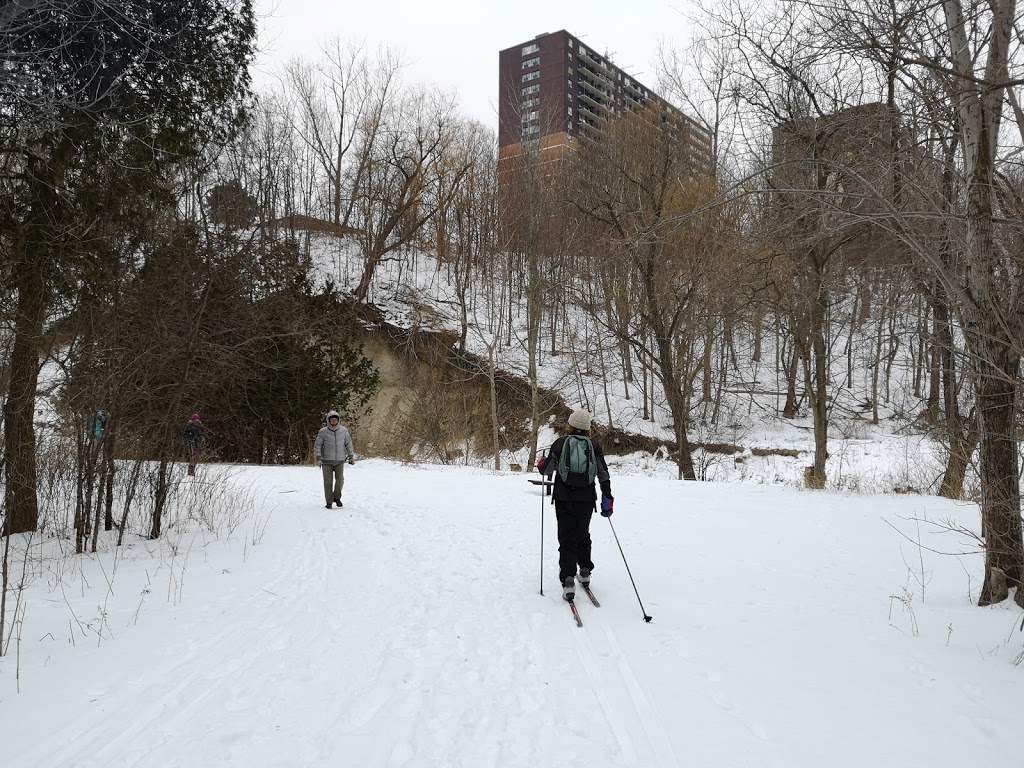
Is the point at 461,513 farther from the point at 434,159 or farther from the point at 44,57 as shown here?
the point at 434,159

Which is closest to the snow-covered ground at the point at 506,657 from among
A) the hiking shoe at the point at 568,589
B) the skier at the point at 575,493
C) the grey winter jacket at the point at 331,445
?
the hiking shoe at the point at 568,589

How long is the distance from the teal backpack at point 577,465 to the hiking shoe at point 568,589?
3.08 ft

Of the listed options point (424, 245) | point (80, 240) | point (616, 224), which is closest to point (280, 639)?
point (80, 240)

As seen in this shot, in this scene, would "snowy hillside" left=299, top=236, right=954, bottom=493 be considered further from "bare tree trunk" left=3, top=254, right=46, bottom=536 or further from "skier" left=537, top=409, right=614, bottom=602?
"bare tree trunk" left=3, top=254, right=46, bottom=536

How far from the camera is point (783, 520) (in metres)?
9.67

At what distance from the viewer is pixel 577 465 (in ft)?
19.8

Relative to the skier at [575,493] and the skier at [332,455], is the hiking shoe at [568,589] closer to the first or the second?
the skier at [575,493]

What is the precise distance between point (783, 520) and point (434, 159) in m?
26.2

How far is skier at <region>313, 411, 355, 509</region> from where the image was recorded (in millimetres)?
11195

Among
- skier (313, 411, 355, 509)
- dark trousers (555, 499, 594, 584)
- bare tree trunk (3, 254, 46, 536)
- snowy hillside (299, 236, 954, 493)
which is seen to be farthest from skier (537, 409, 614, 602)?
snowy hillside (299, 236, 954, 493)

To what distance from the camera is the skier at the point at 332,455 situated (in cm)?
1120

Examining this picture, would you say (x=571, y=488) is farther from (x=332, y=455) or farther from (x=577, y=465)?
(x=332, y=455)

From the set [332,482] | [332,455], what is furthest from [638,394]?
[332,455]

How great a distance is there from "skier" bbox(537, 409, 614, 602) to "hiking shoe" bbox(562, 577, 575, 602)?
2cm
